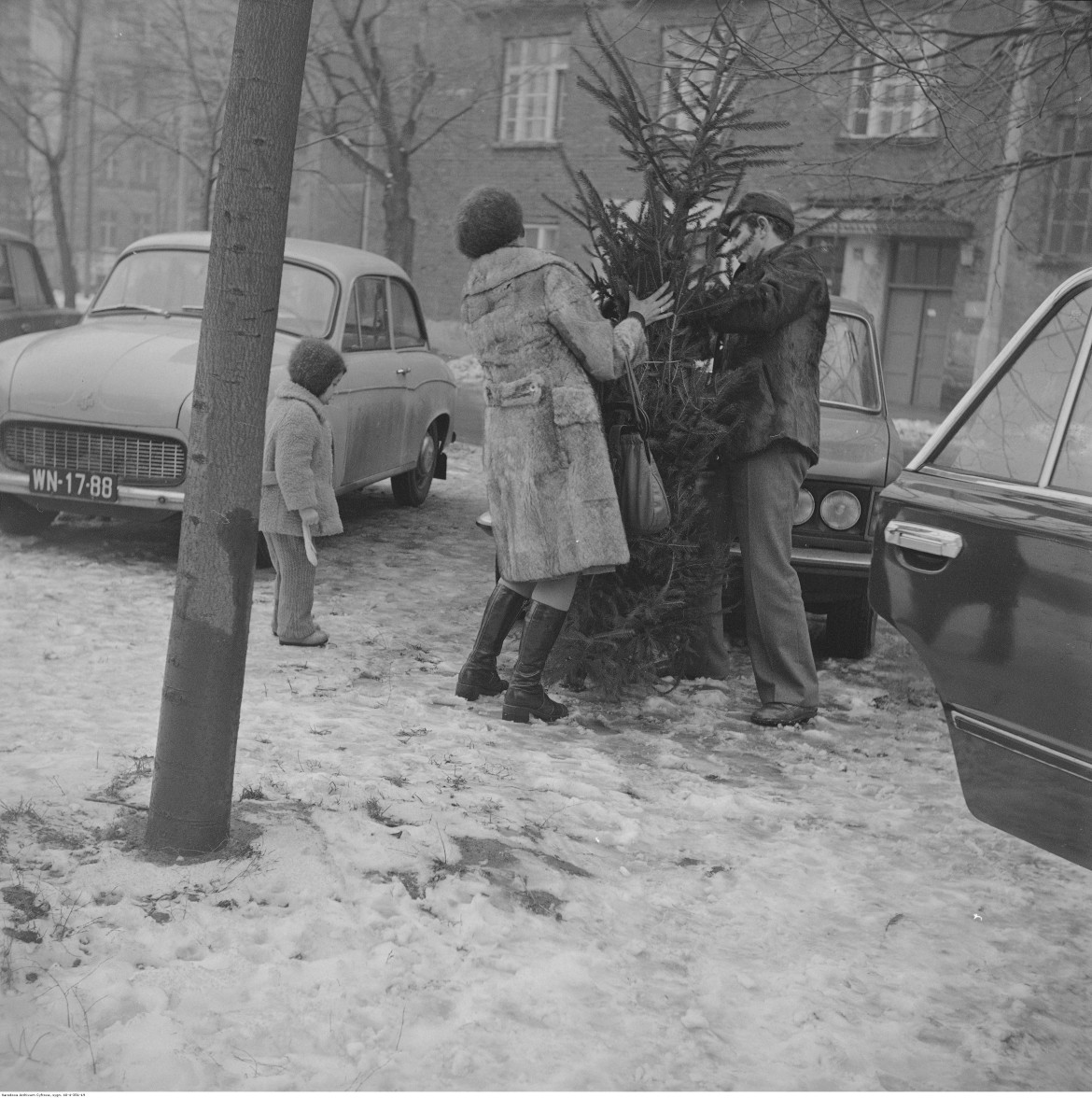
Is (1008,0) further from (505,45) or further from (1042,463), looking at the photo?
(505,45)

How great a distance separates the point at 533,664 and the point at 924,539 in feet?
6.82

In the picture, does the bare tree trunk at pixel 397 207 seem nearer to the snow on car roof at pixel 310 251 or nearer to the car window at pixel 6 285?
the car window at pixel 6 285

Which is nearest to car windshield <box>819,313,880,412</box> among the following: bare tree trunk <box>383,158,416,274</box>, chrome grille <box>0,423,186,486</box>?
chrome grille <box>0,423,186,486</box>

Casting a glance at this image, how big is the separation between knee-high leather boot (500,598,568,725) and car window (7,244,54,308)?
8484 millimetres

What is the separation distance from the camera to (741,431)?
5.35 meters

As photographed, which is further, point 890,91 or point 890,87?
point 890,91

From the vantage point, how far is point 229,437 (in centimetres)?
341

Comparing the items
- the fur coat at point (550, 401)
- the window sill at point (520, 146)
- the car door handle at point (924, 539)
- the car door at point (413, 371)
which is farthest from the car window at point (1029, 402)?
the window sill at point (520, 146)

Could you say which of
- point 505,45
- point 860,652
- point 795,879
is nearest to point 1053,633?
point 795,879

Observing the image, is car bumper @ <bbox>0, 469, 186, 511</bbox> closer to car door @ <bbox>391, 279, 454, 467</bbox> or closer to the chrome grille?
the chrome grille

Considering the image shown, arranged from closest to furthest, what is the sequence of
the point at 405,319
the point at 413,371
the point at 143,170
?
the point at 413,371 → the point at 405,319 → the point at 143,170

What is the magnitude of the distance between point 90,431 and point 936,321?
21.5 meters

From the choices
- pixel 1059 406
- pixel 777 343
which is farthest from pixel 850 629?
pixel 1059 406

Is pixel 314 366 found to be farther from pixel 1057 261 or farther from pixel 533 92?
pixel 533 92
